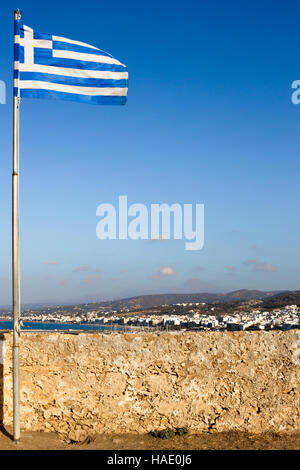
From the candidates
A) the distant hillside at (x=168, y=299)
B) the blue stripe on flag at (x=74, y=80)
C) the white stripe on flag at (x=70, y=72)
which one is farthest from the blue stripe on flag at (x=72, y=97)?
the distant hillside at (x=168, y=299)

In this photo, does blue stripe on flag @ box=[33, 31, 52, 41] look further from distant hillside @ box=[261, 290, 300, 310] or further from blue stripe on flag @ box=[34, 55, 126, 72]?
distant hillside @ box=[261, 290, 300, 310]

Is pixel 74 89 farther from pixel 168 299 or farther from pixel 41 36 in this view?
pixel 168 299

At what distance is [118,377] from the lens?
6676 millimetres

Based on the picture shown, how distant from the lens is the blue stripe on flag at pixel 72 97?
6332 mm

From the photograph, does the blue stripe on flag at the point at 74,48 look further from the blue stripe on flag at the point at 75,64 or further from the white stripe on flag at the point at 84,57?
the blue stripe on flag at the point at 75,64

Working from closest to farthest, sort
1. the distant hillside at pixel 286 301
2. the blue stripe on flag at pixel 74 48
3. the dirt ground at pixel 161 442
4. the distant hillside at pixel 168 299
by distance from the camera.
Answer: the dirt ground at pixel 161 442
the blue stripe on flag at pixel 74 48
the distant hillside at pixel 286 301
the distant hillside at pixel 168 299

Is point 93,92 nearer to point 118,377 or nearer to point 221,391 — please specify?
point 118,377

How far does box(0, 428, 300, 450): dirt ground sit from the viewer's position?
6.09m

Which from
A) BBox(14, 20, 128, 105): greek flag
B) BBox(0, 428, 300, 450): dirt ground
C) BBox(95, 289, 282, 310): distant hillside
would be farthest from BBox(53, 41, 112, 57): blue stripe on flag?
BBox(95, 289, 282, 310): distant hillside

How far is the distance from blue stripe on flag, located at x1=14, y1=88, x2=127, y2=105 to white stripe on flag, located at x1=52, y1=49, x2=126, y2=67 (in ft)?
1.89

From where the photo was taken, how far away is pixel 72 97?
6574mm

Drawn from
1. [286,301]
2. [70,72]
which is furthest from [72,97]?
[286,301]

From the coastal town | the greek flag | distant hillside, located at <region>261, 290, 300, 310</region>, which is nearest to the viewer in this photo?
the greek flag

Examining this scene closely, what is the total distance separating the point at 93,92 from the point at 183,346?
435 cm
